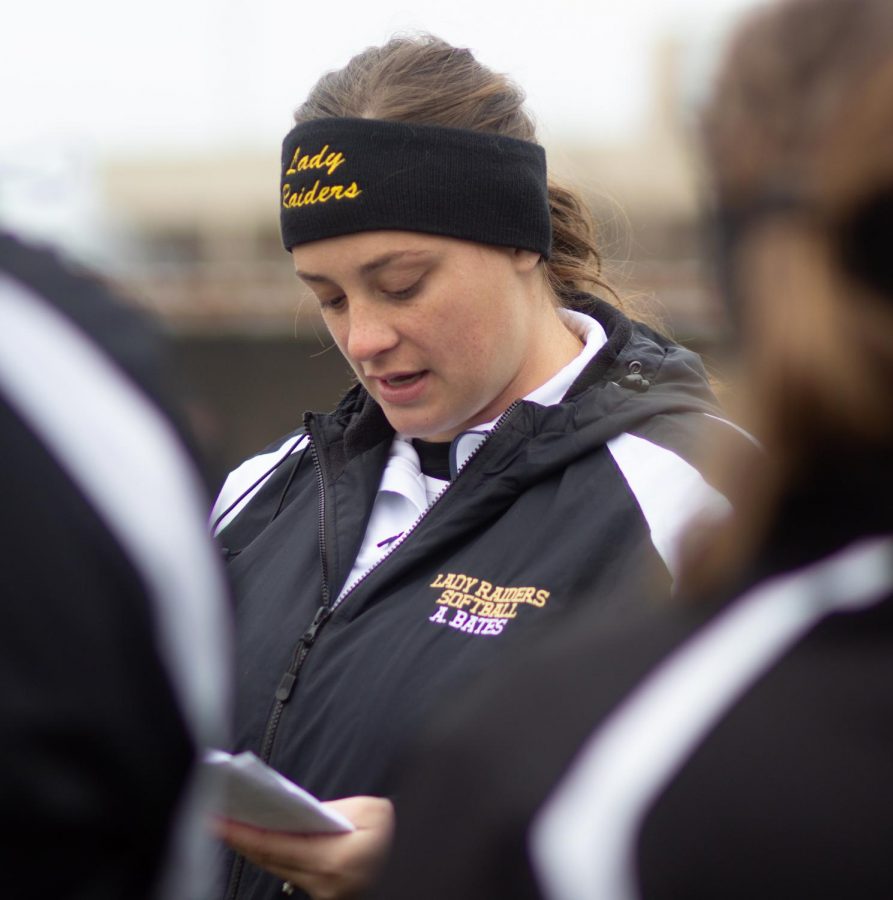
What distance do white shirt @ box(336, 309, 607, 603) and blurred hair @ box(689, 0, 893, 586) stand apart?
1.41 metres

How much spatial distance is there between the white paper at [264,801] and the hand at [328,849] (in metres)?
0.02

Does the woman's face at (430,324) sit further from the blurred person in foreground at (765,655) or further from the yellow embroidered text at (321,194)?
the blurred person in foreground at (765,655)

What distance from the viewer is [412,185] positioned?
7.98 feet

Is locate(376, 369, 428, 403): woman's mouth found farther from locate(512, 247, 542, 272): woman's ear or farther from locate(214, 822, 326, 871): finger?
locate(214, 822, 326, 871): finger

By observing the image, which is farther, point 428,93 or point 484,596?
point 428,93

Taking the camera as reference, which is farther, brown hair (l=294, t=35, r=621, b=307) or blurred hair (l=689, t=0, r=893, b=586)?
brown hair (l=294, t=35, r=621, b=307)

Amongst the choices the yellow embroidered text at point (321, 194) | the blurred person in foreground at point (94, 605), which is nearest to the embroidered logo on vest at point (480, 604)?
the yellow embroidered text at point (321, 194)

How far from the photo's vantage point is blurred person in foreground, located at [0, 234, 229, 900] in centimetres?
94

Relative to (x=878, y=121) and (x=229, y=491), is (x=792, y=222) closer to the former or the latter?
(x=878, y=121)

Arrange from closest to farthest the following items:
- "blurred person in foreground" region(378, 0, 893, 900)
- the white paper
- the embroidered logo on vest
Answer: "blurred person in foreground" region(378, 0, 893, 900) → the white paper → the embroidered logo on vest

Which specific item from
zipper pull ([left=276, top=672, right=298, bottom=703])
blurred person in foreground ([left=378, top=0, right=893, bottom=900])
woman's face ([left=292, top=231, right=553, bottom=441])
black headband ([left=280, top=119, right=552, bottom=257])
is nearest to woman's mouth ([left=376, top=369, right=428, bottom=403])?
woman's face ([left=292, top=231, right=553, bottom=441])

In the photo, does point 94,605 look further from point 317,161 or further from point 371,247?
point 317,161

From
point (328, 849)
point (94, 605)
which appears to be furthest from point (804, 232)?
point (328, 849)

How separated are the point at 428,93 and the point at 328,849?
136 cm
